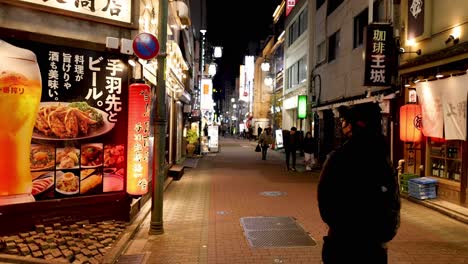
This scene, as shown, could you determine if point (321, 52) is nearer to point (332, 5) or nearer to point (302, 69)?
point (332, 5)

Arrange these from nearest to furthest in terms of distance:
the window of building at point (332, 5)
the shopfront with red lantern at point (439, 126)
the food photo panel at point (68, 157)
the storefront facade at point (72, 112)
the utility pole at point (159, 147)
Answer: the storefront facade at point (72, 112) → the food photo panel at point (68, 157) → the utility pole at point (159, 147) → the shopfront with red lantern at point (439, 126) → the window of building at point (332, 5)

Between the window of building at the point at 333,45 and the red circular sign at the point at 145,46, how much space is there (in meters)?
16.7

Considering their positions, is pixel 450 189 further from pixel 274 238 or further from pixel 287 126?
pixel 287 126

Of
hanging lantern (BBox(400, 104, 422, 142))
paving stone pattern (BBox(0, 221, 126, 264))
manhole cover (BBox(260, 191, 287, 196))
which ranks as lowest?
manhole cover (BBox(260, 191, 287, 196))

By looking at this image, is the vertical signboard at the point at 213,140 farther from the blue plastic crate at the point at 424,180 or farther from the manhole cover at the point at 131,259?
the manhole cover at the point at 131,259

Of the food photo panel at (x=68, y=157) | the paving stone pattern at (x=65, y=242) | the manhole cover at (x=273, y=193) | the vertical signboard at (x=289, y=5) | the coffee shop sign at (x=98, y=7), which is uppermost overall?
the vertical signboard at (x=289, y=5)

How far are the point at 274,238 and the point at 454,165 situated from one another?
6610 millimetres

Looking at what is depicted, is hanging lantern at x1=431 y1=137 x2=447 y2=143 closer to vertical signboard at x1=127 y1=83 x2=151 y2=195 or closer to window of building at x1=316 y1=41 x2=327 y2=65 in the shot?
vertical signboard at x1=127 y1=83 x2=151 y2=195

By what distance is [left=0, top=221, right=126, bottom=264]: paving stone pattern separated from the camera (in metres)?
6.48

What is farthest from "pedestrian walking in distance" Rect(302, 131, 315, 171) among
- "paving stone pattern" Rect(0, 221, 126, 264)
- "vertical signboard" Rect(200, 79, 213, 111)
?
"vertical signboard" Rect(200, 79, 213, 111)

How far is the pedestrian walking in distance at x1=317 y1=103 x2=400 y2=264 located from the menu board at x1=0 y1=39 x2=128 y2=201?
6.13m

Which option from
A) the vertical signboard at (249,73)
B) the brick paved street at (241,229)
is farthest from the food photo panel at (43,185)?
the vertical signboard at (249,73)

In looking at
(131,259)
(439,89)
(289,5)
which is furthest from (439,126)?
(289,5)

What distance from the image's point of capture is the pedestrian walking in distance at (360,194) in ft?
10.9
